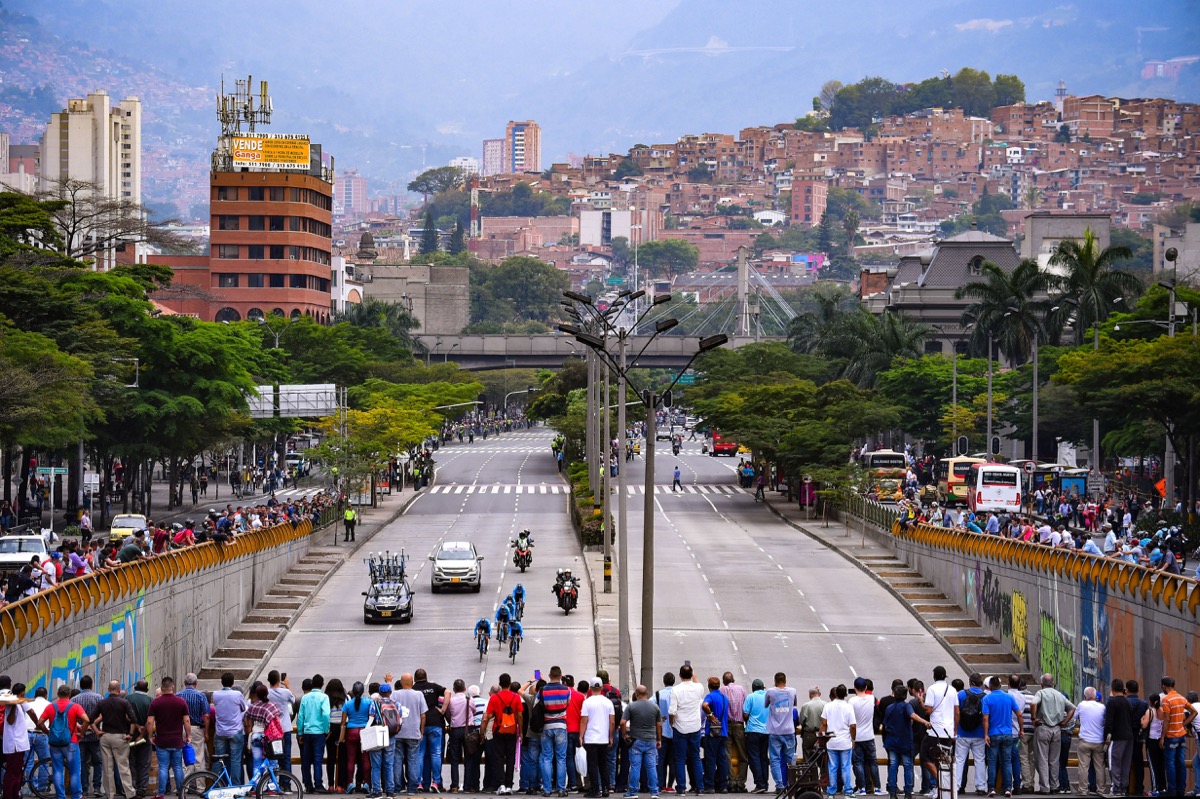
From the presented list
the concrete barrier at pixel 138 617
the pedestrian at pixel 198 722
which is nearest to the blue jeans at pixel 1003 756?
the pedestrian at pixel 198 722

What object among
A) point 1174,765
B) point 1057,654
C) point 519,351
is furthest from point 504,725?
point 519,351

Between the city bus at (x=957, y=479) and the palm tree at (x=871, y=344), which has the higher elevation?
the palm tree at (x=871, y=344)

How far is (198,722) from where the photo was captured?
78.3ft

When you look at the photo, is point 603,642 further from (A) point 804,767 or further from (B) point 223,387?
(B) point 223,387

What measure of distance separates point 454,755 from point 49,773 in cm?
540

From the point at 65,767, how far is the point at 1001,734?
1254 cm

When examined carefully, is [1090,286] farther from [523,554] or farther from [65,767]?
[65,767]

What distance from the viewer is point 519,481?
355 ft

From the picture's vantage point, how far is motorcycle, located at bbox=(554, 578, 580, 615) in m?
49.7

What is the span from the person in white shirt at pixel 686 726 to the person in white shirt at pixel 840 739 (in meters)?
1.75

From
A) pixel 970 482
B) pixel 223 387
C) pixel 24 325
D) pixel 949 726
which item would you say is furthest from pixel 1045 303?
pixel 949 726

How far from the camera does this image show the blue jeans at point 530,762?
80.7ft

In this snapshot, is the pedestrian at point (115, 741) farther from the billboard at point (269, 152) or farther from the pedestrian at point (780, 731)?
the billboard at point (269, 152)

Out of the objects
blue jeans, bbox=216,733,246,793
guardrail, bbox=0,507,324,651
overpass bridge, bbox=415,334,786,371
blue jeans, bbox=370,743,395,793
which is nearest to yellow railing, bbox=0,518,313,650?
guardrail, bbox=0,507,324,651
